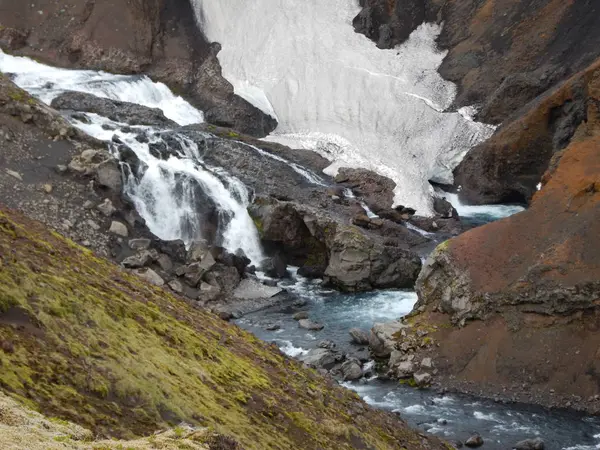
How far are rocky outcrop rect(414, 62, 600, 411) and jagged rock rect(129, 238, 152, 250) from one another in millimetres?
12143

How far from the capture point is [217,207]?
3250 centimetres

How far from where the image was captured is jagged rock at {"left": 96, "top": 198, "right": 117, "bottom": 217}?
2856 cm

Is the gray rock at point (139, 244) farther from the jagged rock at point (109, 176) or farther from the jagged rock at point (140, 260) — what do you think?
the jagged rock at point (109, 176)

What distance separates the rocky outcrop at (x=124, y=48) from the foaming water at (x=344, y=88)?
7.76 feet

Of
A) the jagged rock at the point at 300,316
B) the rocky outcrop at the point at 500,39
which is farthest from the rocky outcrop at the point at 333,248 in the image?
the rocky outcrop at the point at 500,39

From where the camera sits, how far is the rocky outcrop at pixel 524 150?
3469cm

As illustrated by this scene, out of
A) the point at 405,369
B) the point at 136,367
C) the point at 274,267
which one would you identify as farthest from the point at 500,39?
the point at 136,367

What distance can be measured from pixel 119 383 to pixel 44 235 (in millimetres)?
5244

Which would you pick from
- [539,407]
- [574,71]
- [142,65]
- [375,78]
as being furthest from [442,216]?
[142,65]

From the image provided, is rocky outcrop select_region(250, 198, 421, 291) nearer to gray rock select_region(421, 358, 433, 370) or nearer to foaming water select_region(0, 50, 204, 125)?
gray rock select_region(421, 358, 433, 370)

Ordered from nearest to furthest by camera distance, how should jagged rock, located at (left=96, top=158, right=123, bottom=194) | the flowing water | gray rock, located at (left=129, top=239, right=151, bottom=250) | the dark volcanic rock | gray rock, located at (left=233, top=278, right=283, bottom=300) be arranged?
the flowing water
gray rock, located at (left=233, top=278, right=283, bottom=300)
gray rock, located at (left=129, top=239, right=151, bottom=250)
jagged rock, located at (left=96, top=158, right=123, bottom=194)
the dark volcanic rock

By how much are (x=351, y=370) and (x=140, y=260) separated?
35.9 ft

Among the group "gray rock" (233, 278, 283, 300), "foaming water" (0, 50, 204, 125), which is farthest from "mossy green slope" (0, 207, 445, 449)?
"foaming water" (0, 50, 204, 125)

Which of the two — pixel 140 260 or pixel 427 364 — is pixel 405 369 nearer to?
pixel 427 364
